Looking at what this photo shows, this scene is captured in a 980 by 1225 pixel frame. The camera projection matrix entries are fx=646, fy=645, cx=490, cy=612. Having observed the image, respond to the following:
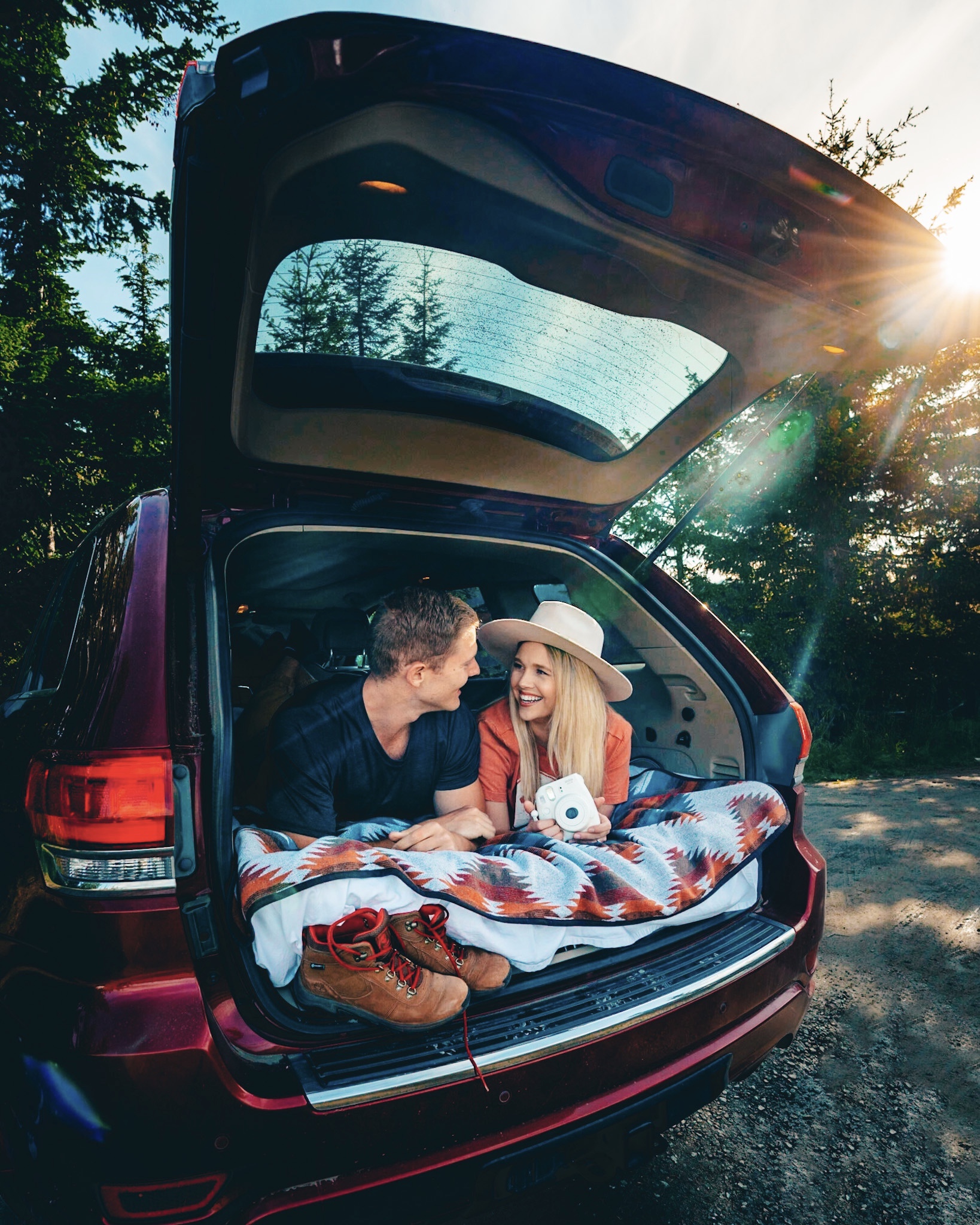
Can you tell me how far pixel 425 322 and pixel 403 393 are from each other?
0.29m

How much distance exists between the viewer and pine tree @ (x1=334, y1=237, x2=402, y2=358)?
4.75ft

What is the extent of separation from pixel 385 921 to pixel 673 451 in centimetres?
181

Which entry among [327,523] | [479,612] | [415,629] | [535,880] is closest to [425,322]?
[327,523]

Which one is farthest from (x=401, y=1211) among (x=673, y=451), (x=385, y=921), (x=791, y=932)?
(x=673, y=451)

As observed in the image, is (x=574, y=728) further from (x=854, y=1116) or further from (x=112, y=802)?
(x=112, y=802)

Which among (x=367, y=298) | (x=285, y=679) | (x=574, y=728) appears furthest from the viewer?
(x=285, y=679)

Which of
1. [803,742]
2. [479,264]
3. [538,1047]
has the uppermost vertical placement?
[479,264]

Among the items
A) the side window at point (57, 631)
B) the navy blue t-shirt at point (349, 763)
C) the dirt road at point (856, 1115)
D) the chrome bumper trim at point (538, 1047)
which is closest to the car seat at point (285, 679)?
the navy blue t-shirt at point (349, 763)

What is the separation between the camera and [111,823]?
3.63 ft

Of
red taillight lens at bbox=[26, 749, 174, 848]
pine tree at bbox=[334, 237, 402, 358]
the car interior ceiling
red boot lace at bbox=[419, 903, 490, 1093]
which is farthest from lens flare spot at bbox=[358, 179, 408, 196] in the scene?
red boot lace at bbox=[419, 903, 490, 1093]

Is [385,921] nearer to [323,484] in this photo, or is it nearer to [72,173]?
[323,484]

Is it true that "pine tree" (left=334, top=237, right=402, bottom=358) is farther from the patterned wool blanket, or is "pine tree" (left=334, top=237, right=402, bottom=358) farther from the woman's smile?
the patterned wool blanket

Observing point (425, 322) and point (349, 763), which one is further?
point (349, 763)

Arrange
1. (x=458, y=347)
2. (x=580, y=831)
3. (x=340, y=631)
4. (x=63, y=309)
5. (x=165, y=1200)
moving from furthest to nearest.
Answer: (x=63, y=309)
(x=340, y=631)
(x=580, y=831)
(x=458, y=347)
(x=165, y=1200)
